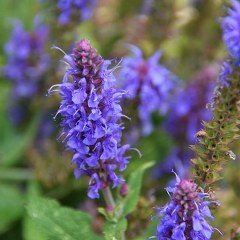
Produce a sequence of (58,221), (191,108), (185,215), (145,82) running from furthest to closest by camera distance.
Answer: (191,108)
(145,82)
(58,221)
(185,215)

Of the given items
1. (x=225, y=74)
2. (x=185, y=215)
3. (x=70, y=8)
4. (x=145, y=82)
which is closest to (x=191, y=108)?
(x=145, y=82)

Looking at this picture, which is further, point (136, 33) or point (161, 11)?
point (136, 33)

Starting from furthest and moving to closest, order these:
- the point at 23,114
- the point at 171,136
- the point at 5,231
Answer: the point at 23,114, the point at 171,136, the point at 5,231

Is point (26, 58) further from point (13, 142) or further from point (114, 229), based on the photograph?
point (114, 229)

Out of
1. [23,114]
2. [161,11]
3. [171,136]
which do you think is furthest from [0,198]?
[161,11]

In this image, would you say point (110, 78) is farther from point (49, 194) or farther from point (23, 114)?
point (23, 114)

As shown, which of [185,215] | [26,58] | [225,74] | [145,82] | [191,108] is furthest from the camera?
[26,58]

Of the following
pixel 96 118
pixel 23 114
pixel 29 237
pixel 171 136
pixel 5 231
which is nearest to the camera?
pixel 96 118

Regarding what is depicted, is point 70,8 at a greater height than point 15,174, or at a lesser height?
greater
